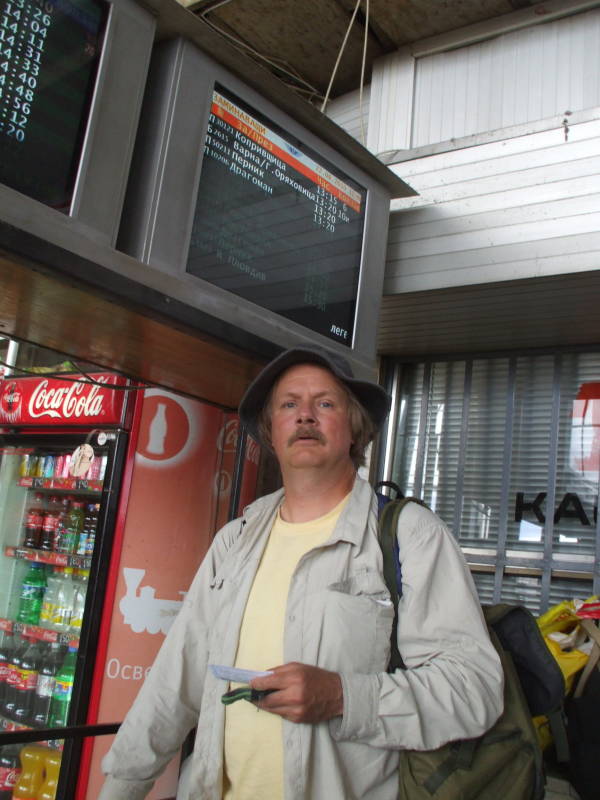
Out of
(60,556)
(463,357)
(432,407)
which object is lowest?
(60,556)

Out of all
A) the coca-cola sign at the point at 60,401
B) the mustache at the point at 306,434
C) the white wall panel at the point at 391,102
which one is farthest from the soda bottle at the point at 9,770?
the white wall panel at the point at 391,102

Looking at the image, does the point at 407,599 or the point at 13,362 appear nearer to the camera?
the point at 407,599

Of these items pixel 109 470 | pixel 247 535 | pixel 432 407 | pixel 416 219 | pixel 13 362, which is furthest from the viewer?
pixel 13 362

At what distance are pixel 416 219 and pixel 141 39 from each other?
1.87 meters

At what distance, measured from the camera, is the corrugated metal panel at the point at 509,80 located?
13.4 feet

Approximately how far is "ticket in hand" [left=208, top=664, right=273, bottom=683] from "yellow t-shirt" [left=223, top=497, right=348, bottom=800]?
Answer: 157 mm

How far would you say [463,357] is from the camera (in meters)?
4.80

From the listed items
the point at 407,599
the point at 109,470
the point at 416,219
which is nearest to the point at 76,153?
the point at 407,599

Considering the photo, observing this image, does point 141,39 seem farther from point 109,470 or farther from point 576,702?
point 576,702

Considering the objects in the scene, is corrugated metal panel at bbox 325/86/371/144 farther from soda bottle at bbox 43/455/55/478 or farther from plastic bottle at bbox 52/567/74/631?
plastic bottle at bbox 52/567/74/631

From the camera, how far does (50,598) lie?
525cm

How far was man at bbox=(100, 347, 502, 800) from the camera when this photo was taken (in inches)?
72.1

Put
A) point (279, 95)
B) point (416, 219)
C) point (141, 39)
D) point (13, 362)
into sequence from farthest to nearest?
1. point (13, 362)
2. point (416, 219)
3. point (279, 95)
4. point (141, 39)

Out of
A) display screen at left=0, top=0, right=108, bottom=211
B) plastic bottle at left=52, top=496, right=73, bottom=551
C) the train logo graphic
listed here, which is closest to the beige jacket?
display screen at left=0, top=0, right=108, bottom=211
